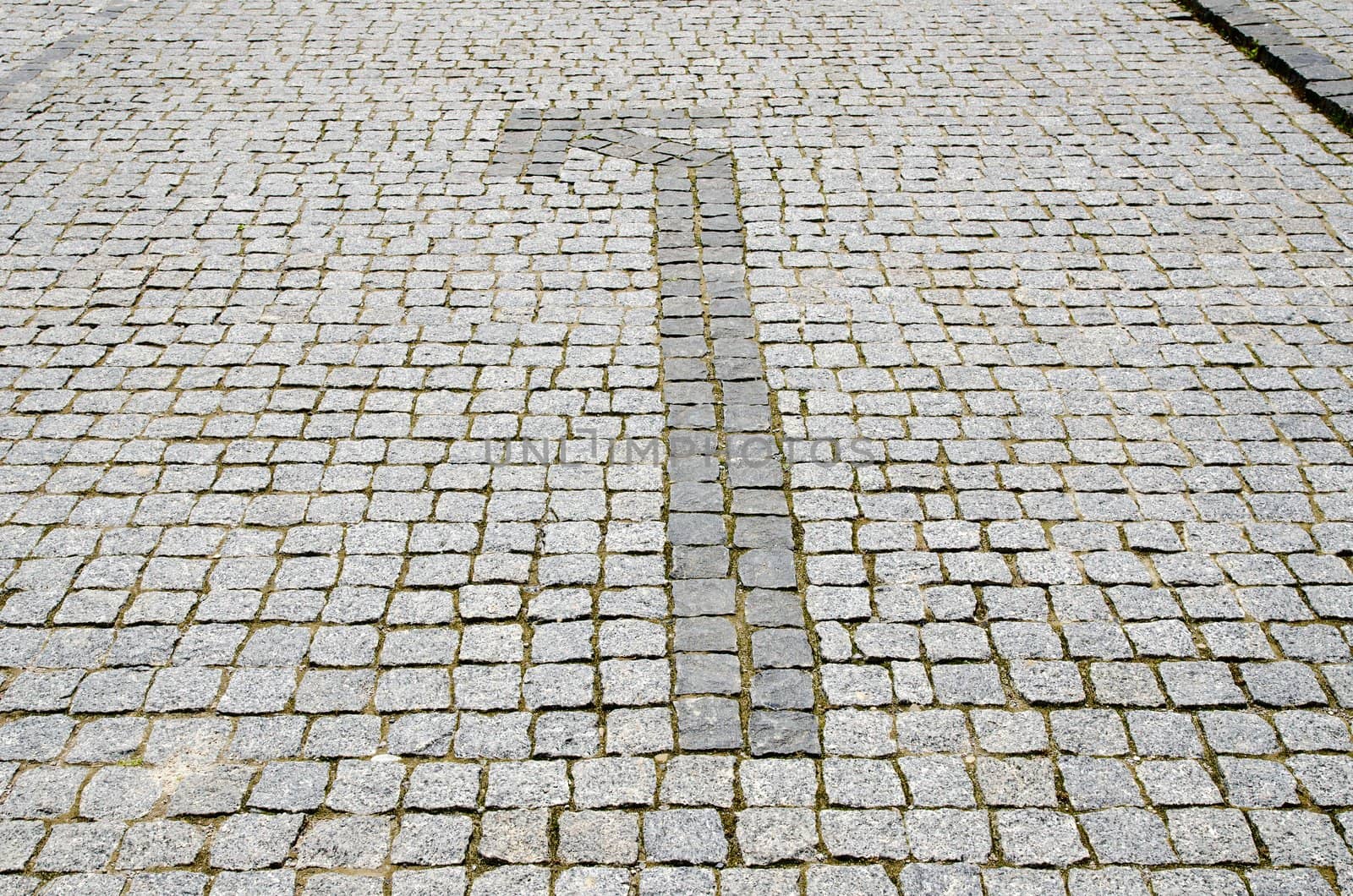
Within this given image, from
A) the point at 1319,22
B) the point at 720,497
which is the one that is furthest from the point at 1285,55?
the point at 720,497

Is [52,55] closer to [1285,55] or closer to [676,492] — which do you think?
[676,492]

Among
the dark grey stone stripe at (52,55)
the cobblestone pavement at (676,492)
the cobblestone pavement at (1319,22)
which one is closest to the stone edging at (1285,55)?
the cobblestone pavement at (1319,22)

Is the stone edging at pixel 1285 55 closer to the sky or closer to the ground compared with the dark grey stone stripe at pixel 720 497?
closer to the sky

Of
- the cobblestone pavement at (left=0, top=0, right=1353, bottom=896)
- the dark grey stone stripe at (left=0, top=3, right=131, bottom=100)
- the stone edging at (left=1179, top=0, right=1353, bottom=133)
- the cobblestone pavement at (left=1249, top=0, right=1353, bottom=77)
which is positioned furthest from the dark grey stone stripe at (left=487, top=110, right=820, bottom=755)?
the cobblestone pavement at (left=1249, top=0, right=1353, bottom=77)

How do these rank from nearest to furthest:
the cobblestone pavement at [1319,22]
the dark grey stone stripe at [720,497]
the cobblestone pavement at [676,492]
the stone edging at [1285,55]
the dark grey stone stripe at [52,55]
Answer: the cobblestone pavement at [676,492], the dark grey stone stripe at [720,497], the stone edging at [1285,55], the dark grey stone stripe at [52,55], the cobblestone pavement at [1319,22]

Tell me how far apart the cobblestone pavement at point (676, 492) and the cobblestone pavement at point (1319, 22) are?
1153 mm

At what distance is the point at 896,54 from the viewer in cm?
948

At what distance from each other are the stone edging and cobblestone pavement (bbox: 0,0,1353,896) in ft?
0.70

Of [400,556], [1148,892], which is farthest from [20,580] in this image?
[1148,892]

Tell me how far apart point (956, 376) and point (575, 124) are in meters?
3.97

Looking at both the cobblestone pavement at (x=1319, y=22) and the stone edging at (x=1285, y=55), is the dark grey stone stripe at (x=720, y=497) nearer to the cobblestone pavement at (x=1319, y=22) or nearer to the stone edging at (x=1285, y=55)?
the stone edging at (x=1285, y=55)

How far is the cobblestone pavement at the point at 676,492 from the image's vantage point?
3.58 m

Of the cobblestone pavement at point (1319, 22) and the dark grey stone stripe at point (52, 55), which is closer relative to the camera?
the dark grey stone stripe at point (52, 55)

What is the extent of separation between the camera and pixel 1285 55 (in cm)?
889
